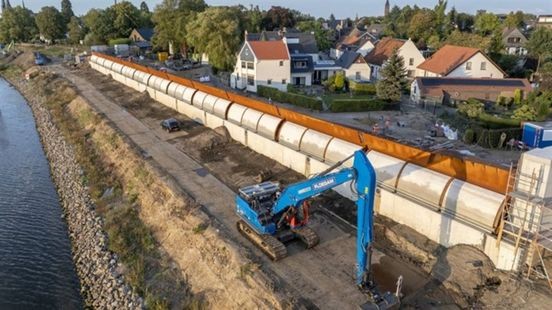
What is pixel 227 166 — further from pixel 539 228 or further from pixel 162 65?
pixel 162 65

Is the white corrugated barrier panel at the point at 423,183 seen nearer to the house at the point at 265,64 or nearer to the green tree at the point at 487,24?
the house at the point at 265,64

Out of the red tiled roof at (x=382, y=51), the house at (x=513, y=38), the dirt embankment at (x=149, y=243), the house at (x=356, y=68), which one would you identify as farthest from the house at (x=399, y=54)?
the dirt embankment at (x=149, y=243)

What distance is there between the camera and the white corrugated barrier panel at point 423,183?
17.6 m

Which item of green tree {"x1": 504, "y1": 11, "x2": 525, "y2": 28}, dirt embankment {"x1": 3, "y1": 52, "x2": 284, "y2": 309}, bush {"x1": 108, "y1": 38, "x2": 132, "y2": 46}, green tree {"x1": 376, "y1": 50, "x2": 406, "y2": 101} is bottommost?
dirt embankment {"x1": 3, "y1": 52, "x2": 284, "y2": 309}

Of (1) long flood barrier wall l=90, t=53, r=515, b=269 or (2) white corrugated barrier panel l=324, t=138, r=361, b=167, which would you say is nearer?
(1) long flood barrier wall l=90, t=53, r=515, b=269

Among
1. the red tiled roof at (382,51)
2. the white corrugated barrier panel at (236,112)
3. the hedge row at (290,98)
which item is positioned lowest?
the hedge row at (290,98)

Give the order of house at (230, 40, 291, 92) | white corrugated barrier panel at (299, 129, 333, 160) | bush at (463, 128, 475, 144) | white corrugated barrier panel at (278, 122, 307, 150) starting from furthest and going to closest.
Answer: house at (230, 40, 291, 92) < bush at (463, 128, 475, 144) < white corrugated barrier panel at (278, 122, 307, 150) < white corrugated barrier panel at (299, 129, 333, 160)

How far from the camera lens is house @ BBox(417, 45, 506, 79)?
51625 millimetres

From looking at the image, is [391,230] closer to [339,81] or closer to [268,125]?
[268,125]

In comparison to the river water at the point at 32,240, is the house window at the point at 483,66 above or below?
above

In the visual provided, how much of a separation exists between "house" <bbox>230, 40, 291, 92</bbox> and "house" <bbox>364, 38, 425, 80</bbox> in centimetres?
1449

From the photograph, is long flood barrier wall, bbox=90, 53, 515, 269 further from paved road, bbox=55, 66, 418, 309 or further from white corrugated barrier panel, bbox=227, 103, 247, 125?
paved road, bbox=55, 66, 418, 309

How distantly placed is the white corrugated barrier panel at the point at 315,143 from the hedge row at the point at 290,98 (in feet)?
65.2

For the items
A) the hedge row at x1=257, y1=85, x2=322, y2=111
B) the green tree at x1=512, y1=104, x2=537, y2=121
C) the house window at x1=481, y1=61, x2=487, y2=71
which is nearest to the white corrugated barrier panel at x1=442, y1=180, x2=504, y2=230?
the green tree at x1=512, y1=104, x2=537, y2=121
